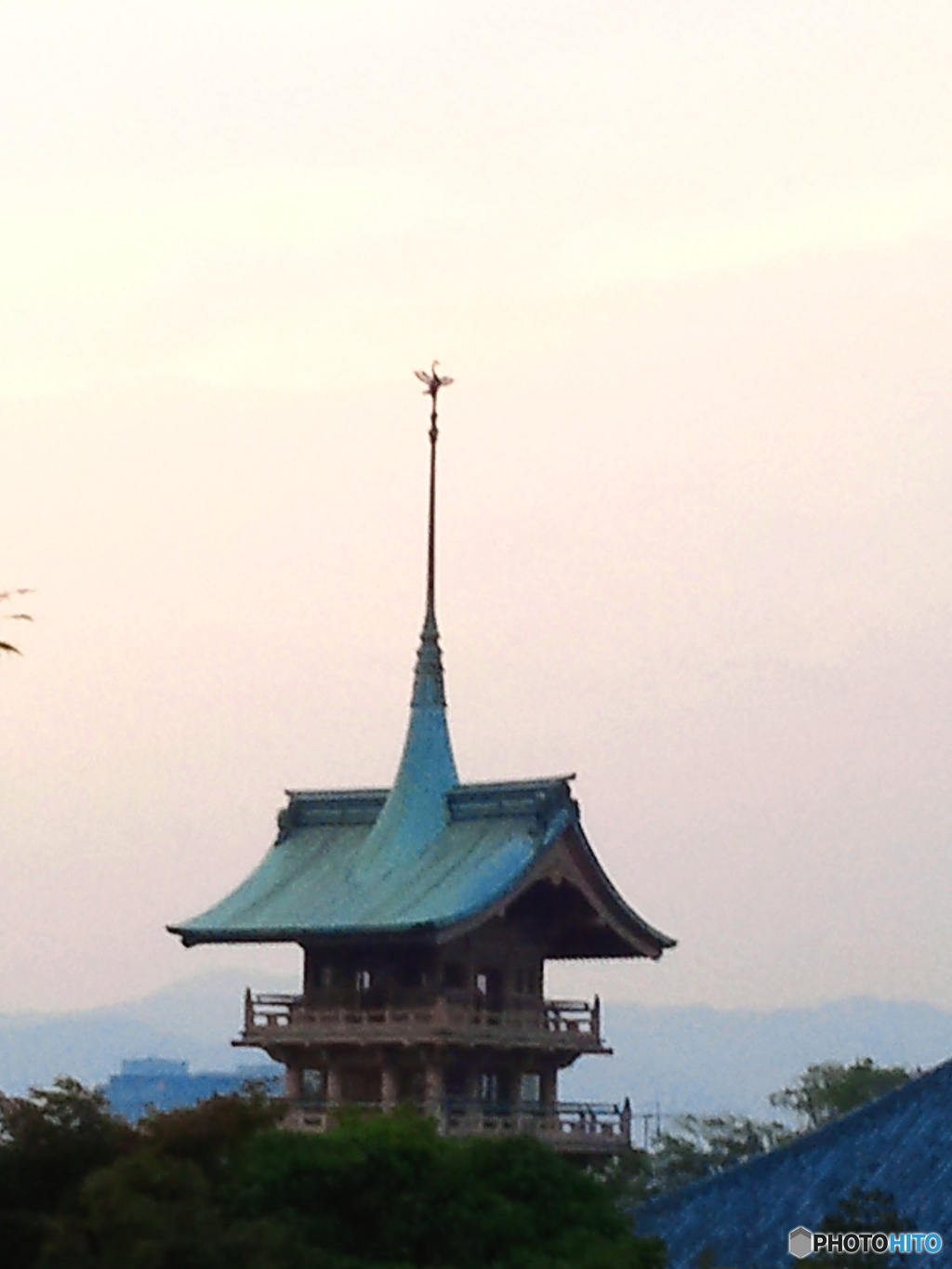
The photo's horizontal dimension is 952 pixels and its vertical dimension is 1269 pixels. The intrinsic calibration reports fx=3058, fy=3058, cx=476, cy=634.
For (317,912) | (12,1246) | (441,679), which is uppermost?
(441,679)

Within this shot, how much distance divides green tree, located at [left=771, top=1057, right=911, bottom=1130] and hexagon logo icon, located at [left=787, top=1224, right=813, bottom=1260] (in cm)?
3917

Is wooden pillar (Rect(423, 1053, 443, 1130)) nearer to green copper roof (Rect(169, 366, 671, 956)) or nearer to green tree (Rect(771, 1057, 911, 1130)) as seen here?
green copper roof (Rect(169, 366, 671, 956))

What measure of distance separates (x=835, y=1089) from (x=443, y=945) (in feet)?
111

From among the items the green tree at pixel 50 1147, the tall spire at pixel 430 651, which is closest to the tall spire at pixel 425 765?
the tall spire at pixel 430 651

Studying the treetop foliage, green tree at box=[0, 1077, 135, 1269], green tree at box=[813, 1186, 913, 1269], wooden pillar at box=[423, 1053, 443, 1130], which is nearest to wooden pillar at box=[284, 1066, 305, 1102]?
wooden pillar at box=[423, 1053, 443, 1130]

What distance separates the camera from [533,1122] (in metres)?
56.6

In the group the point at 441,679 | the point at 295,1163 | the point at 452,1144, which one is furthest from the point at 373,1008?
the point at 295,1163

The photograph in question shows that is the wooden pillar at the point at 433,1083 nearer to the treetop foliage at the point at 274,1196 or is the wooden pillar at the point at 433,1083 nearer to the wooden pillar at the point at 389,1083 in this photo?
→ the wooden pillar at the point at 389,1083

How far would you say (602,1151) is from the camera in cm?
5816

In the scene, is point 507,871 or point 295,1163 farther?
point 507,871

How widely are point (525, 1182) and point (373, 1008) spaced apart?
21901mm

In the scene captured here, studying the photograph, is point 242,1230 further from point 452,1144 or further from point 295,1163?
point 452,1144

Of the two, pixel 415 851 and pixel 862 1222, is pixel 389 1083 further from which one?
pixel 862 1222

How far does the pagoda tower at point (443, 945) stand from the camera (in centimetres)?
5597
